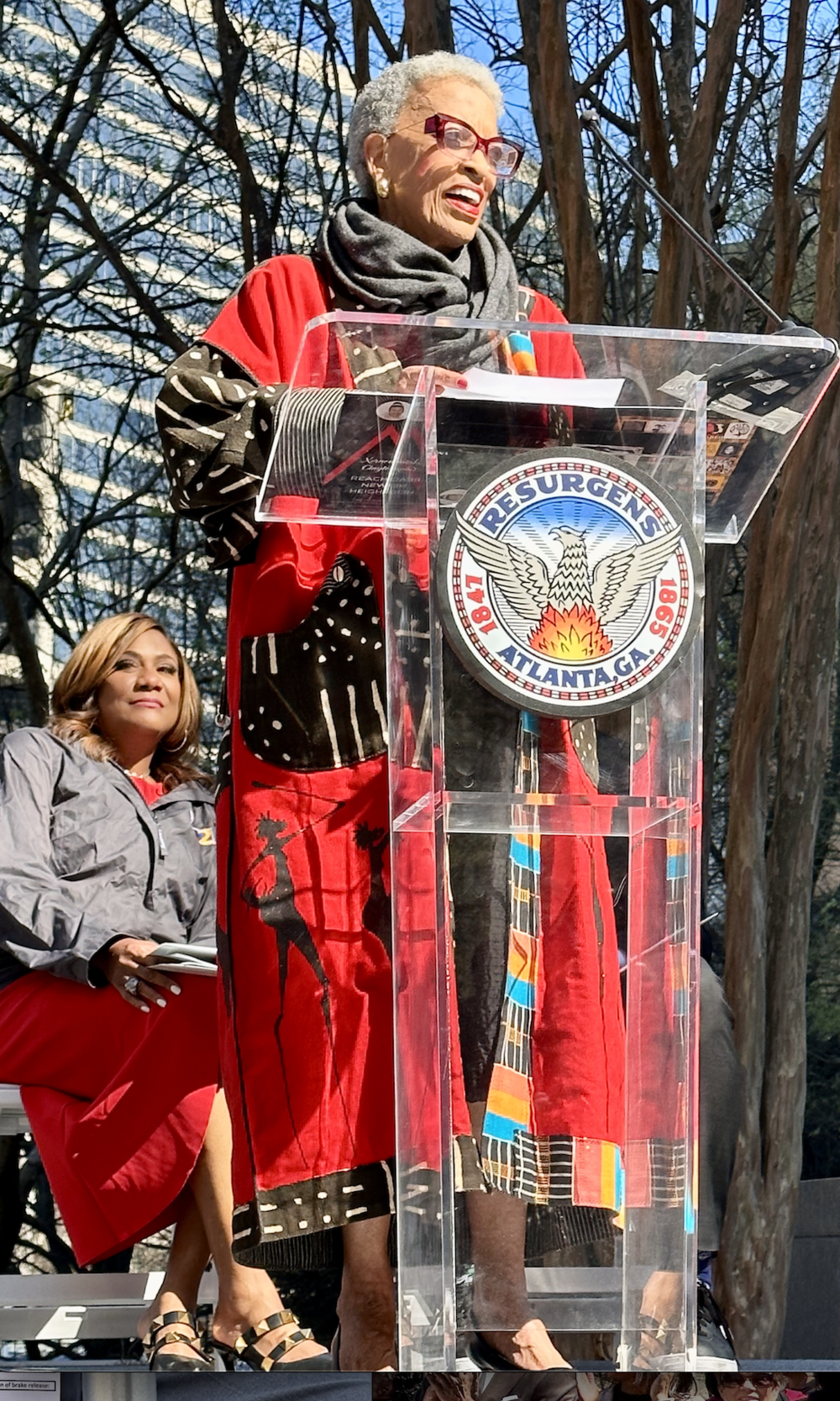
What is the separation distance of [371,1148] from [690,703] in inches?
19.0

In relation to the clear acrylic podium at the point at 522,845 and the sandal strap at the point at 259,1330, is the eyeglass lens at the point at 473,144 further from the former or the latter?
the sandal strap at the point at 259,1330

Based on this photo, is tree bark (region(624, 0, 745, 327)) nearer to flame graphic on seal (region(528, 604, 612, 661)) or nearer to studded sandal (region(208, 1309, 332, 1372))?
studded sandal (region(208, 1309, 332, 1372))

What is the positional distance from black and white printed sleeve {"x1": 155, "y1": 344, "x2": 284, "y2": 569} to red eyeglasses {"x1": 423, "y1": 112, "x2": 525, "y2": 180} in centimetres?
31

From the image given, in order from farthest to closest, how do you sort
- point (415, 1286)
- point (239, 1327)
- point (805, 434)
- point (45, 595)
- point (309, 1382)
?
1. point (45, 595)
2. point (805, 434)
3. point (239, 1327)
4. point (309, 1382)
5. point (415, 1286)

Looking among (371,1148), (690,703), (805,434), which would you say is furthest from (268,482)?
(805,434)

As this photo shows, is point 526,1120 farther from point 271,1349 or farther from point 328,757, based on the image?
point 271,1349

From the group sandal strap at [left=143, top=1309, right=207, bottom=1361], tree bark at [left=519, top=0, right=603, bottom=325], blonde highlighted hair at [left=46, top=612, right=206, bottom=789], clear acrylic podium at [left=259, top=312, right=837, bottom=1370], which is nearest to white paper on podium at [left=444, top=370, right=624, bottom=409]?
clear acrylic podium at [left=259, top=312, right=837, bottom=1370]

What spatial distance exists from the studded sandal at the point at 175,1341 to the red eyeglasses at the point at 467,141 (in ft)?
4.28

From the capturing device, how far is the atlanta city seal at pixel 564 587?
4.45 ft

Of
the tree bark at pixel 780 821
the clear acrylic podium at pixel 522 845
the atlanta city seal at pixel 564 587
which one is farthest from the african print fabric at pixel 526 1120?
the tree bark at pixel 780 821

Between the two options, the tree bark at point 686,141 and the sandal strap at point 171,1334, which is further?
the tree bark at point 686,141

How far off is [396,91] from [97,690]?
1.45 metres

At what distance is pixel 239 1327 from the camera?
6.45ft

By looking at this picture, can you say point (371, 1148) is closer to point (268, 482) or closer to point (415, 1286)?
point (415, 1286)
